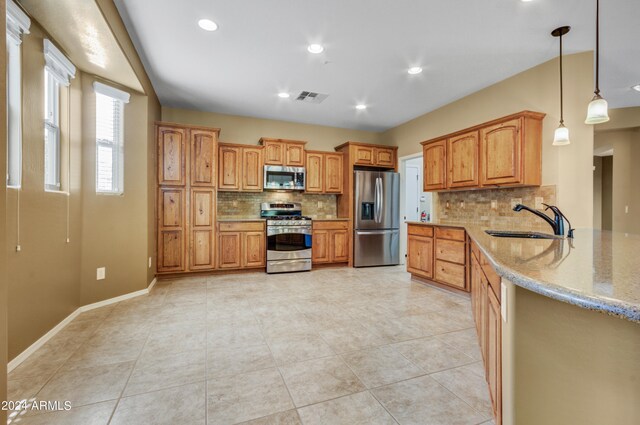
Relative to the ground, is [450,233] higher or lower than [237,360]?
higher

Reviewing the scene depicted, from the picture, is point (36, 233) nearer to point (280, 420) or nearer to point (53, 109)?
point (53, 109)

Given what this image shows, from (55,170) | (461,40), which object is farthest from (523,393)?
(55,170)

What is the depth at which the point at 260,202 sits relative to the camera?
5.49m

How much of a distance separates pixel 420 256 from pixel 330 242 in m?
1.74

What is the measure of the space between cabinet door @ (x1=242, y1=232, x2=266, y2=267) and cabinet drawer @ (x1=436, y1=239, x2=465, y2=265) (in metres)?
2.82

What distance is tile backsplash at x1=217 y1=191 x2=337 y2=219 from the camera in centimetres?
527

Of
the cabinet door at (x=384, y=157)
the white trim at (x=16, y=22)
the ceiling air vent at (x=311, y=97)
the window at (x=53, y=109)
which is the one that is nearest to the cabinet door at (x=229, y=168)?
the ceiling air vent at (x=311, y=97)

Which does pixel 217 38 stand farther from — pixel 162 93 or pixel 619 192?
pixel 619 192

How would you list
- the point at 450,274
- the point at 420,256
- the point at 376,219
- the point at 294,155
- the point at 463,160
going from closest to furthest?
the point at 450,274 → the point at 463,160 → the point at 420,256 → the point at 294,155 → the point at 376,219

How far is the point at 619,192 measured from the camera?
17.6ft

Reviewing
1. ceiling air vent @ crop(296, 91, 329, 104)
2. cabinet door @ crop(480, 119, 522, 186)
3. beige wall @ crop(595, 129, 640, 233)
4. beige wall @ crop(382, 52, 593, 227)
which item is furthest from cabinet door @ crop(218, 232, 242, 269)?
beige wall @ crop(595, 129, 640, 233)

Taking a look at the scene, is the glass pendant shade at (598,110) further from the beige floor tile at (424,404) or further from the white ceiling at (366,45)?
the beige floor tile at (424,404)

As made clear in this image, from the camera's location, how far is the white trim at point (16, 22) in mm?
1874

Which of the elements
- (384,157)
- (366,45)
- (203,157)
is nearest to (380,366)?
(366,45)
